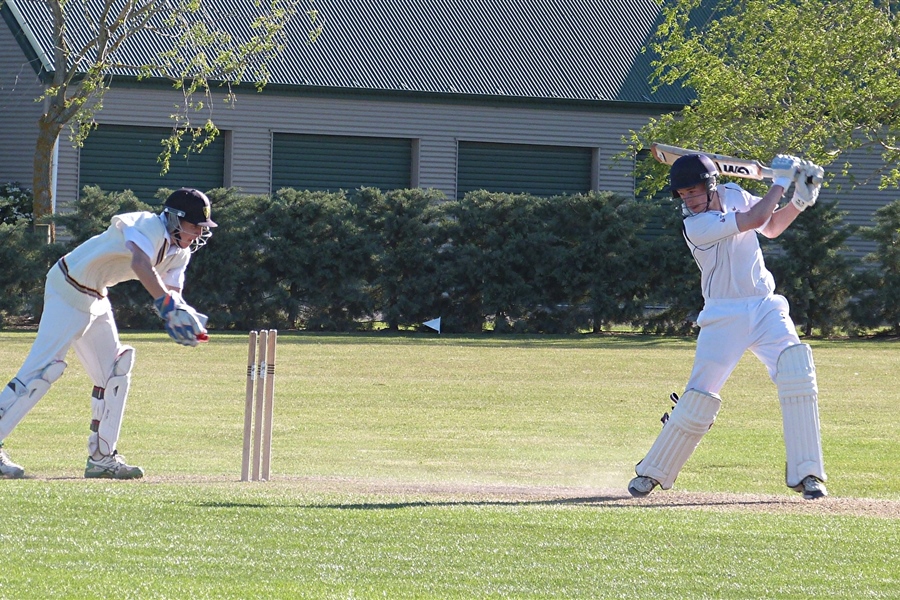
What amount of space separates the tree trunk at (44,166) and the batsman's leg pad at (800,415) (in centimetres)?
2139

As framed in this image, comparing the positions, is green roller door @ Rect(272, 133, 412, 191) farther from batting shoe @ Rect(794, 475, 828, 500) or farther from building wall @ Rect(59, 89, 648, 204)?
batting shoe @ Rect(794, 475, 828, 500)

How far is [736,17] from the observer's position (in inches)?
1067

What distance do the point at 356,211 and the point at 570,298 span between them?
4661 mm

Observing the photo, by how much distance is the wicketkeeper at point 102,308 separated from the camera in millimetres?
9336

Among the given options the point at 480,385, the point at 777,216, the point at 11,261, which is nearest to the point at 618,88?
the point at 11,261

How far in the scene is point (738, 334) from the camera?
29.6 feet

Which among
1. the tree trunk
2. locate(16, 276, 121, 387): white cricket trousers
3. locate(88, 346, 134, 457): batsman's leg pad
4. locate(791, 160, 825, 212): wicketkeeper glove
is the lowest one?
locate(88, 346, 134, 457): batsman's leg pad

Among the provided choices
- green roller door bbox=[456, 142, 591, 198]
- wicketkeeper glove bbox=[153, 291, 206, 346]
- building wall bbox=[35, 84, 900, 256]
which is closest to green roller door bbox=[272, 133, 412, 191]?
building wall bbox=[35, 84, 900, 256]

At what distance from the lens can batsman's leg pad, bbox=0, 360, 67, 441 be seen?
31.0 ft

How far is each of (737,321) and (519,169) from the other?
25912 mm

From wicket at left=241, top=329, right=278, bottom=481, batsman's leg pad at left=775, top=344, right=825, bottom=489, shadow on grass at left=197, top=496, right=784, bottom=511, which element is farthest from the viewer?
wicket at left=241, top=329, right=278, bottom=481

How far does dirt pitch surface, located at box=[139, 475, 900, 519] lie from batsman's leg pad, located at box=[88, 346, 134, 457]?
1.33 feet

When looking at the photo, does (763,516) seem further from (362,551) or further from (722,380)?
(362,551)

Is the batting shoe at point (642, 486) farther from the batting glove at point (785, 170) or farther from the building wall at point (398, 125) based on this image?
the building wall at point (398, 125)
